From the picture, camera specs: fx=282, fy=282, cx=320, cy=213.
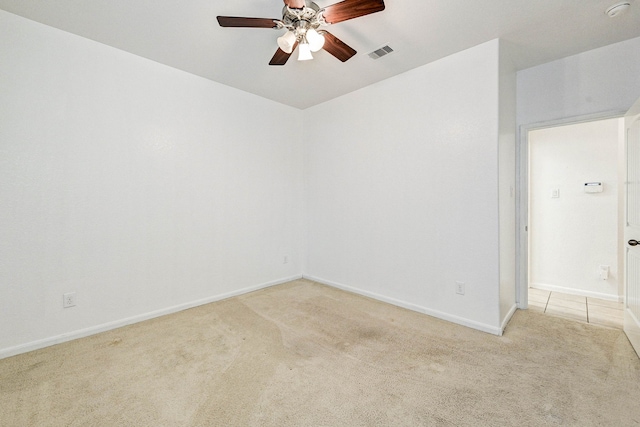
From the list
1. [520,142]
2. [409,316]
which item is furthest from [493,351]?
[520,142]

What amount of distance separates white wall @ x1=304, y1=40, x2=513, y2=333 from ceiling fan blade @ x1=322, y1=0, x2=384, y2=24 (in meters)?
1.47

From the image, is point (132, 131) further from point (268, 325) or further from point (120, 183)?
point (268, 325)

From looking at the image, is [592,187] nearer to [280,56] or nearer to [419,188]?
[419,188]

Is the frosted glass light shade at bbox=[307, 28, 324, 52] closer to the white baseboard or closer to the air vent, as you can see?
the air vent

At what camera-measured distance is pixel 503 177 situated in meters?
2.73

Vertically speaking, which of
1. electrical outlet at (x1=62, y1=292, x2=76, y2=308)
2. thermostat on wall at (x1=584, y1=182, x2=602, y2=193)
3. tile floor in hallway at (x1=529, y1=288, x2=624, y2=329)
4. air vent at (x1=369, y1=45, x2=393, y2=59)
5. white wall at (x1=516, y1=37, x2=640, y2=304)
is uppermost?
air vent at (x1=369, y1=45, x2=393, y2=59)

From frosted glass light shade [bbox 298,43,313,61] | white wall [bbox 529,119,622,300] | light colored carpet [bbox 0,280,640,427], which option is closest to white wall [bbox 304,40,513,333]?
light colored carpet [bbox 0,280,640,427]

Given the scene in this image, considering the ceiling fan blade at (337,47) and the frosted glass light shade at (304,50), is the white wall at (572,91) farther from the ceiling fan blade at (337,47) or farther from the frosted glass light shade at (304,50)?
the frosted glass light shade at (304,50)

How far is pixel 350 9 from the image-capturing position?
178cm

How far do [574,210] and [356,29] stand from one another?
11.9ft

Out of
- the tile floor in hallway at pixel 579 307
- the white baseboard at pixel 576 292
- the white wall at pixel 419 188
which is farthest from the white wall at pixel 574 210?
the white wall at pixel 419 188

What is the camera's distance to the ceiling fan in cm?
175

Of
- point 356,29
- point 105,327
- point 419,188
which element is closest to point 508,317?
point 419,188

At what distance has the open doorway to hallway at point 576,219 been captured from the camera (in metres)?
3.42
